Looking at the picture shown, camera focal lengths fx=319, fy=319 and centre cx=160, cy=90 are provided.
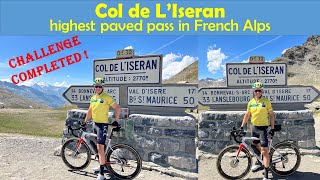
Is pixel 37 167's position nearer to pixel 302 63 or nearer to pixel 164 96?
pixel 164 96

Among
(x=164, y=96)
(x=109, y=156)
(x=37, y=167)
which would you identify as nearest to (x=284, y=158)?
(x=164, y=96)

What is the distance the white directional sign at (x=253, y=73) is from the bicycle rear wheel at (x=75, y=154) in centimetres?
480

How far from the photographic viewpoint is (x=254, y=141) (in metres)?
7.14

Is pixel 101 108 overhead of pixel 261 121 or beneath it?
overhead

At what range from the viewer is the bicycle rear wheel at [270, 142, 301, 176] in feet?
23.6

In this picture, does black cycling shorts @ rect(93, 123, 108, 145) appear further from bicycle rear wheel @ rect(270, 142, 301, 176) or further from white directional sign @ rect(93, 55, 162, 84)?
bicycle rear wheel @ rect(270, 142, 301, 176)

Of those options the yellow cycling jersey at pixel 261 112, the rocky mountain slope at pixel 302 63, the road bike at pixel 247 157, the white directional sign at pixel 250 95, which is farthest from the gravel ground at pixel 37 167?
the rocky mountain slope at pixel 302 63

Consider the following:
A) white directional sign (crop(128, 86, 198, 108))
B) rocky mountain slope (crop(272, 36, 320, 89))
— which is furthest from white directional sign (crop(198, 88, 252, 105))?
rocky mountain slope (crop(272, 36, 320, 89))

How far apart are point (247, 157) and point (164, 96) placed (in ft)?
7.90

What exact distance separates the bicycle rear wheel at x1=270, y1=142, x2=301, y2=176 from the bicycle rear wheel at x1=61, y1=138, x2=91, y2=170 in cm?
429

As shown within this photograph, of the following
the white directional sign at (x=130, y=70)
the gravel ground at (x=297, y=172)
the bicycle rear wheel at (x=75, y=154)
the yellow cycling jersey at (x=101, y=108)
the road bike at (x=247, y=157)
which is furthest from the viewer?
the white directional sign at (x=130, y=70)

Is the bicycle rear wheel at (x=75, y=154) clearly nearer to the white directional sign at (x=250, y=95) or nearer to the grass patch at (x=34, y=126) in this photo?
the white directional sign at (x=250, y=95)

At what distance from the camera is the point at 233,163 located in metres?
7.15

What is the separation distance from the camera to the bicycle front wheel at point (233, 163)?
712 centimetres
